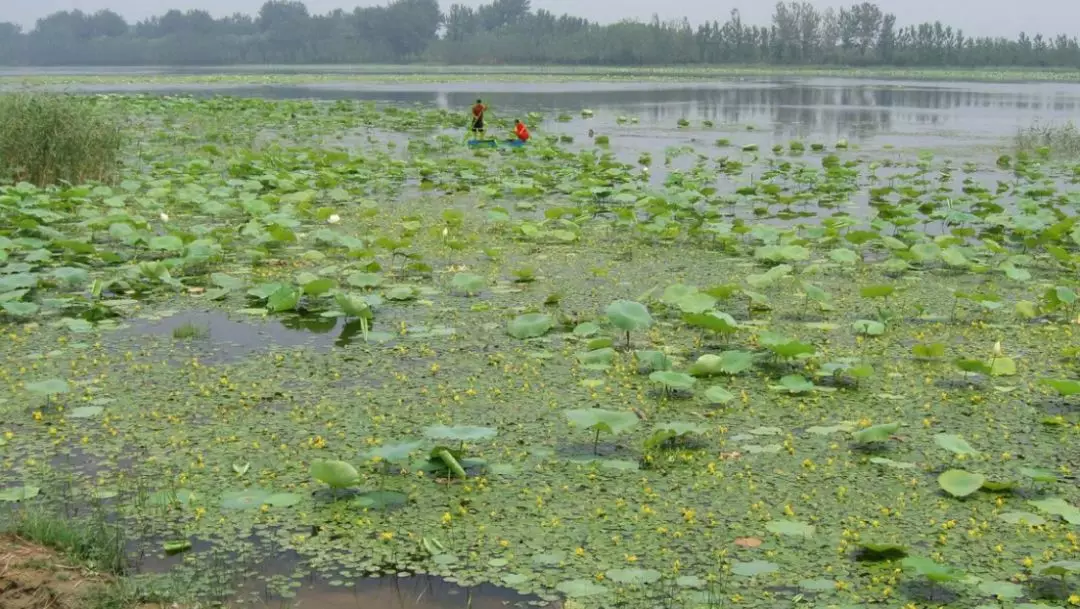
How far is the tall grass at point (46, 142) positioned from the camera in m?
10.2

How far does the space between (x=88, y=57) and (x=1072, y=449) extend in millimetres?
141258

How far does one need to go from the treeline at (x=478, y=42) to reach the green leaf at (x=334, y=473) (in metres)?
87.2

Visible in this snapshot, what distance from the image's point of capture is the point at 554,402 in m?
4.66

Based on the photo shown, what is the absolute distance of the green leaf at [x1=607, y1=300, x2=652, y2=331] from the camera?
5125 millimetres

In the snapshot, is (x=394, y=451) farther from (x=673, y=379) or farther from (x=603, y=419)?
(x=673, y=379)

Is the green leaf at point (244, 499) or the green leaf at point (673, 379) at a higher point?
the green leaf at point (673, 379)

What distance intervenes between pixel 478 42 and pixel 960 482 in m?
102

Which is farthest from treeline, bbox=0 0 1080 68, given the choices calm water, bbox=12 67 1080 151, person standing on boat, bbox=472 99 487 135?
person standing on boat, bbox=472 99 487 135

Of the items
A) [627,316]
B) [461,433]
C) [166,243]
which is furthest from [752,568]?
[166,243]

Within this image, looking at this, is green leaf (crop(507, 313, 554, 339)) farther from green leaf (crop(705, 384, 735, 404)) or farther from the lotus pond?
green leaf (crop(705, 384, 735, 404))

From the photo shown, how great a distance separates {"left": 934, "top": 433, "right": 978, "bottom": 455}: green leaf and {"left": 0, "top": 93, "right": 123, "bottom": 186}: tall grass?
28.3 feet

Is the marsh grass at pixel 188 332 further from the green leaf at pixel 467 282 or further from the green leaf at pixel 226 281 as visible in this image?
the green leaf at pixel 467 282

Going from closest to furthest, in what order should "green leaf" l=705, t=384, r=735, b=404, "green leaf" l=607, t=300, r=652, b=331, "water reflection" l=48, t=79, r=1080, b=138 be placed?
"green leaf" l=705, t=384, r=735, b=404 → "green leaf" l=607, t=300, r=652, b=331 → "water reflection" l=48, t=79, r=1080, b=138

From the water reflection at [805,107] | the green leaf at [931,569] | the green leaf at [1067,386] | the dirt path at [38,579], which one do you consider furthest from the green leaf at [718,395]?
the water reflection at [805,107]
